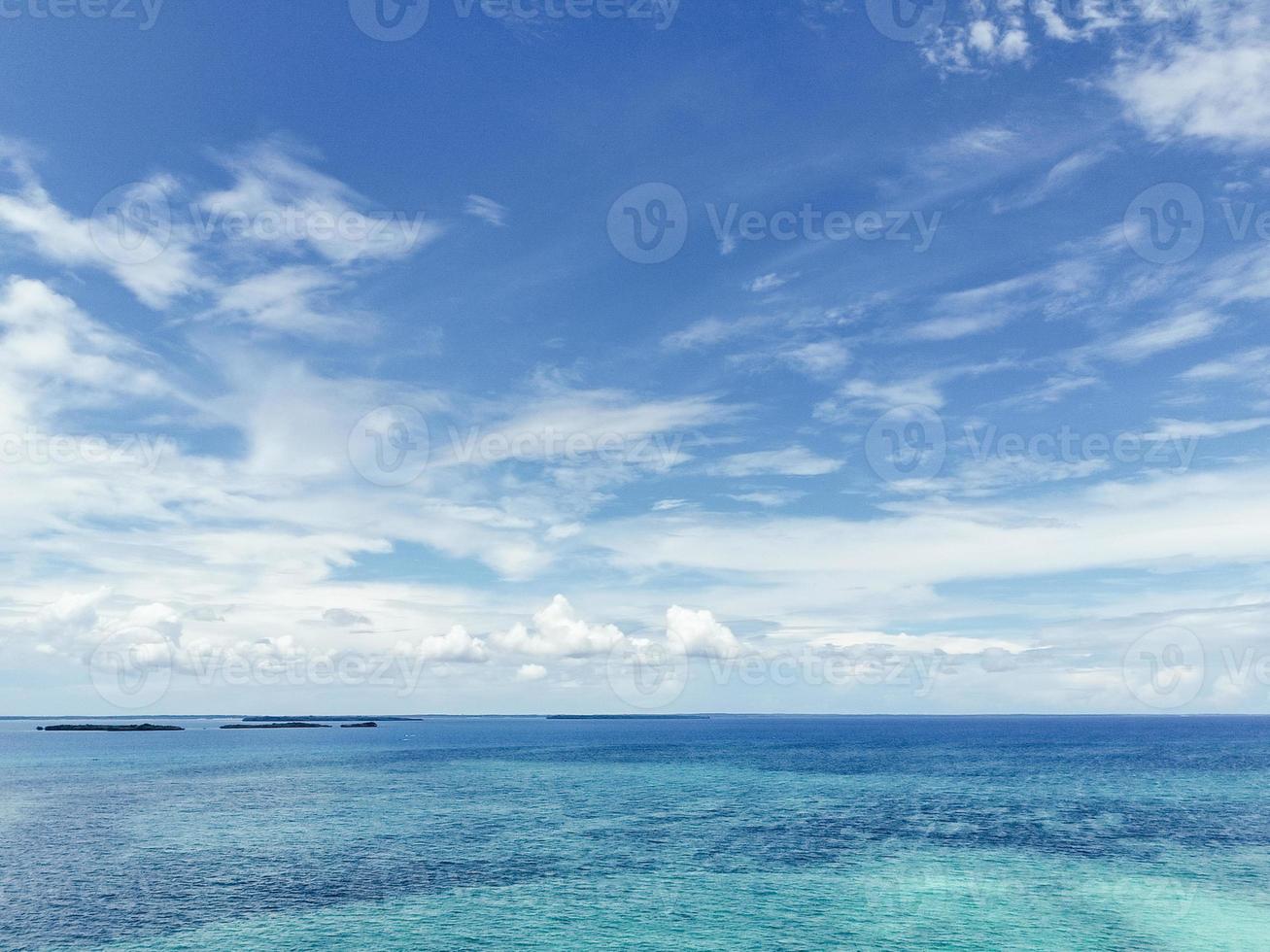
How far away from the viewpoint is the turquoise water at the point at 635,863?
4338cm

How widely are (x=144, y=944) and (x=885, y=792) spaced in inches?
3310

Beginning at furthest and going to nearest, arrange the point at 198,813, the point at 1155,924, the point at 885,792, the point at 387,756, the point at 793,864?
the point at 387,756
the point at 885,792
the point at 198,813
the point at 793,864
the point at 1155,924

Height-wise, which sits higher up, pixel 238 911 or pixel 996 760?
pixel 238 911

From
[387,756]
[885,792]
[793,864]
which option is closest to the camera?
[793,864]

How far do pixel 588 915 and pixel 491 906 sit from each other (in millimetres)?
6318

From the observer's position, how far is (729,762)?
478 ft

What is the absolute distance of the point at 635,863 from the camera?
191 feet

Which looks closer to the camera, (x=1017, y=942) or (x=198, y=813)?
(x=1017, y=942)

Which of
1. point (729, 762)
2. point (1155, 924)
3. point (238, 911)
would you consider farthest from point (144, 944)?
point (729, 762)

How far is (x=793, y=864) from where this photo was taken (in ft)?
189

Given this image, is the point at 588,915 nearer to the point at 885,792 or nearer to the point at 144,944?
the point at 144,944

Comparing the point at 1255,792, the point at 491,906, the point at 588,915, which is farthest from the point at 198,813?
the point at 1255,792

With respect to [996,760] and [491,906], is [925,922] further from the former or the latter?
[996,760]

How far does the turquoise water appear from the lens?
43.4m
